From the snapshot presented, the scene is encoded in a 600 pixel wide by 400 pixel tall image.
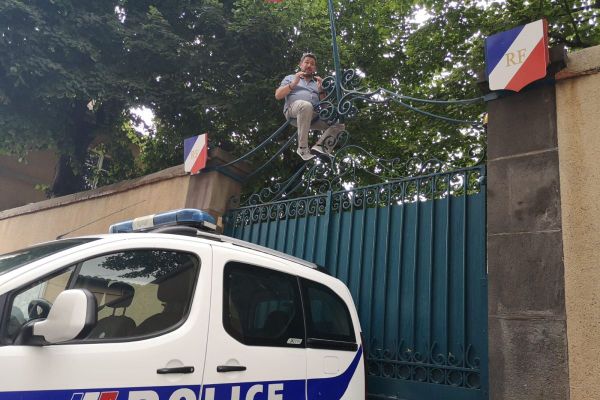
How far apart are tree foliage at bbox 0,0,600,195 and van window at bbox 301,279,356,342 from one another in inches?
243

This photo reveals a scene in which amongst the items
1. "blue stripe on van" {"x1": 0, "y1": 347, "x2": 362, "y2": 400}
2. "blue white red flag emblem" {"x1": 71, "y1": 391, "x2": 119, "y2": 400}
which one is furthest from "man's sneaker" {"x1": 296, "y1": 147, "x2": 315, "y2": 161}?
"blue white red flag emblem" {"x1": 71, "y1": 391, "x2": 119, "y2": 400}

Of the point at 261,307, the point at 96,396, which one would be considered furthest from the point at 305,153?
the point at 96,396

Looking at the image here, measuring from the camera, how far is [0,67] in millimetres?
7938

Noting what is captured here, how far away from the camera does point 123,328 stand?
252 centimetres

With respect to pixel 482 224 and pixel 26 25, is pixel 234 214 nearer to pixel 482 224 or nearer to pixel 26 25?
pixel 482 224

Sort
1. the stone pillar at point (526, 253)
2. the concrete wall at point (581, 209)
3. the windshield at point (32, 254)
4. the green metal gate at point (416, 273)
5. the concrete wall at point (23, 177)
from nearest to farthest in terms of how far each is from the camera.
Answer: the windshield at point (32, 254), the concrete wall at point (581, 209), the stone pillar at point (526, 253), the green metal gate at point (416, 273), the concrete wall at point (23, 177)

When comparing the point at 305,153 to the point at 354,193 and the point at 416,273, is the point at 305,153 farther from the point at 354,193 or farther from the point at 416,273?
the point at 416,273

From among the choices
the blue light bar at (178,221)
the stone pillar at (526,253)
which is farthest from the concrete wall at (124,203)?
the stone pillar at (526,253)

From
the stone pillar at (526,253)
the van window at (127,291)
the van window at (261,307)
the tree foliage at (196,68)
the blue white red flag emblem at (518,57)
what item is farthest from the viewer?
the tree foliage at (196,68)

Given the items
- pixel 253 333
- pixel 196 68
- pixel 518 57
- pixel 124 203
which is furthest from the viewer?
pixel 196 68

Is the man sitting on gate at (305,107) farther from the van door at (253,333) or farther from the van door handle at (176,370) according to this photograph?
the van door handle at (176,370)

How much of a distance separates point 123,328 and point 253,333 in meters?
0.81

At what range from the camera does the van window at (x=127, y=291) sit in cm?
230

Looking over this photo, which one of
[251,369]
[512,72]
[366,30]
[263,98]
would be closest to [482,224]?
[512,72]
